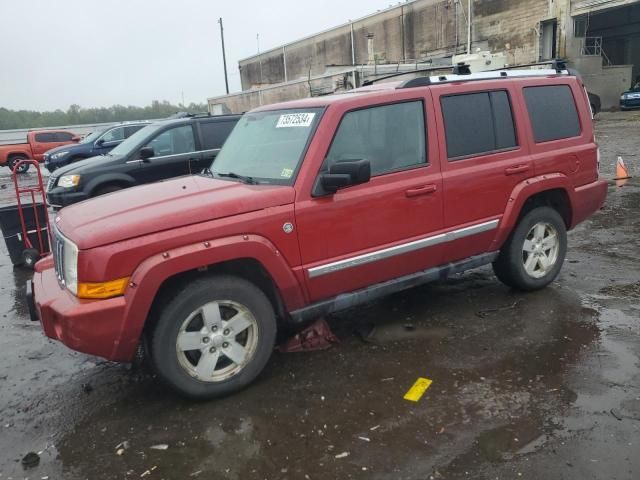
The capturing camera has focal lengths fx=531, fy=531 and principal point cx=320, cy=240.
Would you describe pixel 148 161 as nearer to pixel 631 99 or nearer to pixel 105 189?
pixel 105 189

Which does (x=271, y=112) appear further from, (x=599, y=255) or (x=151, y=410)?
(x=599, y=255)

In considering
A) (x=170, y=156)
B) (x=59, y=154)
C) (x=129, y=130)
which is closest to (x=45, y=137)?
(x=129, y=130)

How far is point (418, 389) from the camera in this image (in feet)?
11.3

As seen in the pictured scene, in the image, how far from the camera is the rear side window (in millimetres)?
4719

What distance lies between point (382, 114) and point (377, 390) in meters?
2.00

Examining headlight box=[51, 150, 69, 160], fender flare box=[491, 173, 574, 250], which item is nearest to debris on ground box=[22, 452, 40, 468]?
fender flare box=[491, 173, 574, 250]

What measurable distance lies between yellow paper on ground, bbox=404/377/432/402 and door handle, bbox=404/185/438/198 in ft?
4.38

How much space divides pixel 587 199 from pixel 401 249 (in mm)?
2318

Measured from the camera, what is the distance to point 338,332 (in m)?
4.43

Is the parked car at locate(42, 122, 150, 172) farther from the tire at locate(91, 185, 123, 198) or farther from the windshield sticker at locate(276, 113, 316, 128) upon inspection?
the windshield sticker at locate(276, 113, 316, 128)

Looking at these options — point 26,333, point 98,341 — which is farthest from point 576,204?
point 26,333

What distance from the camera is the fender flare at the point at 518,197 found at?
4.54 metres

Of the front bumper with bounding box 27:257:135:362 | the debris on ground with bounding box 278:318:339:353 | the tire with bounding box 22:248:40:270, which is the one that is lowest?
the debris on ground with bounding box 278:318:339:353

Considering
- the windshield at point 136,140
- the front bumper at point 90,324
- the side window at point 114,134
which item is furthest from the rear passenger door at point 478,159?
the side window at point 114,134
